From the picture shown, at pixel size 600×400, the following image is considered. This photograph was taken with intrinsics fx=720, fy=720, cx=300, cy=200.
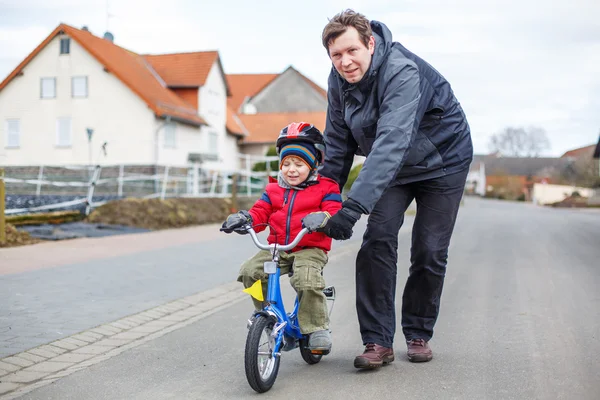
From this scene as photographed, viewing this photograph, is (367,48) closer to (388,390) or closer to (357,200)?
(357,200)

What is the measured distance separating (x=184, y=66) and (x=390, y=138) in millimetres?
35421

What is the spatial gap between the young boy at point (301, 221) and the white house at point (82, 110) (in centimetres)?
2856

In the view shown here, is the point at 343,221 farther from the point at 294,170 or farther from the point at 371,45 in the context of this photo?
the point at 371,45

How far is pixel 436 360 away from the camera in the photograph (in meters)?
4.46

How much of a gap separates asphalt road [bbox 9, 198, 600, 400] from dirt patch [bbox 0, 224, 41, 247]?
211 inches

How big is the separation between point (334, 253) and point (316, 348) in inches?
295

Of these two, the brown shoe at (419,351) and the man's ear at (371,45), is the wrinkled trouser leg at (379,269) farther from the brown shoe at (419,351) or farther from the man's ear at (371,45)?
the man's ear at (371,45)

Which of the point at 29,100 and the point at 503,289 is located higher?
the point at 29,100

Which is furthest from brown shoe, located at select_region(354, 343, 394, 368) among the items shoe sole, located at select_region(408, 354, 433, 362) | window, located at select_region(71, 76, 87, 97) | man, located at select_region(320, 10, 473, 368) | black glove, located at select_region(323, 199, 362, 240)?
window, located at select_region(71, 76, 87, 97)

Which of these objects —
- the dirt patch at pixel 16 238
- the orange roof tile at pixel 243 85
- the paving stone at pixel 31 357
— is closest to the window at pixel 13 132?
the dirt patch at pixel 16 238

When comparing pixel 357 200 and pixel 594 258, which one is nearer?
pixel 357 200

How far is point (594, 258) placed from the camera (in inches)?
422

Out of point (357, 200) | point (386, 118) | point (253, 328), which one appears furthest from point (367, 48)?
point (253, 328)

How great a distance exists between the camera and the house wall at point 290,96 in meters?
57.4
